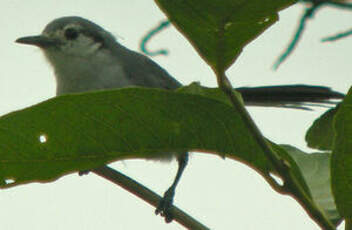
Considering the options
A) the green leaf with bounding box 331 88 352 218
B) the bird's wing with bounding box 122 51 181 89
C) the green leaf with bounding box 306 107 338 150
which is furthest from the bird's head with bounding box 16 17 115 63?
the green leaf with bounding box 331 88 352 218

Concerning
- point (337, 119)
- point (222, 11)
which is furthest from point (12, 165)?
point (337, 119)

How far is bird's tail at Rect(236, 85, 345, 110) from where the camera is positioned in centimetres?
341

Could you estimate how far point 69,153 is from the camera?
4.91ft

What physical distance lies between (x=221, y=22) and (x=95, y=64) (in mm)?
4141

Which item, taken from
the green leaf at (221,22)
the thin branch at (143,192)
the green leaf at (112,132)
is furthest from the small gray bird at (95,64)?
the green leaf at (221,22)

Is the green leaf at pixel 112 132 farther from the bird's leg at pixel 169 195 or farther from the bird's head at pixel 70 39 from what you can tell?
the bird's head at pixel 70 39

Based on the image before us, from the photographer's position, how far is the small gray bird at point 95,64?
4882 millimetres

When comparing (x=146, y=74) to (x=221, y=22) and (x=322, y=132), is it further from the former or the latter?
(x=221, y=22)

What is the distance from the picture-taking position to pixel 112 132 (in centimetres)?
148

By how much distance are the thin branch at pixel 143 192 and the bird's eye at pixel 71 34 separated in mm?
4085

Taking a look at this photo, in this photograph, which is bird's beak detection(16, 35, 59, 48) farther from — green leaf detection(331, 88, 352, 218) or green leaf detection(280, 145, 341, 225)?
green leaf detection(331, 88, 352, 218)

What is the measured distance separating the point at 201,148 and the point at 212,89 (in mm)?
146

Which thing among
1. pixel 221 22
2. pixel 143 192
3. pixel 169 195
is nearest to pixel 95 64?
pixel 169 195

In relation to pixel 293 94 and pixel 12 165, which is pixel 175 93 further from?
pixel 293 94
